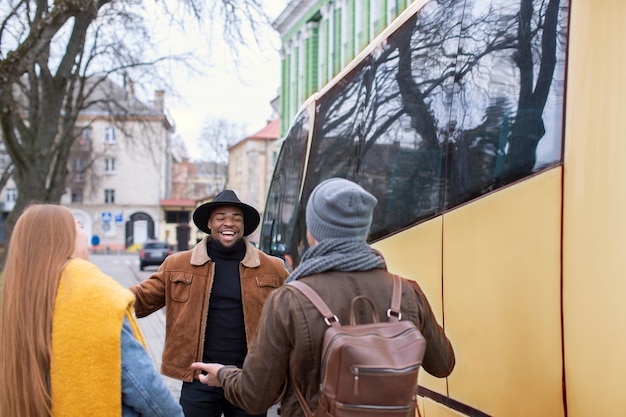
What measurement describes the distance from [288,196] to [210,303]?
3.57 meters

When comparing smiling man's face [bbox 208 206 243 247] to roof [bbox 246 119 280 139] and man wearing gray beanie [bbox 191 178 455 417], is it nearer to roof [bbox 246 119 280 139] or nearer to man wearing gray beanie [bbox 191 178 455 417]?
man wearing gray beanie [bbox 191 178 455 417]

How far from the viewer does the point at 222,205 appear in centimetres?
425

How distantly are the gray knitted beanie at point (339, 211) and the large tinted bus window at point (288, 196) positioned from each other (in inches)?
162

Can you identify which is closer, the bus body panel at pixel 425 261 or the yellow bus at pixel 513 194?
the yellow bus at pixel 513 194

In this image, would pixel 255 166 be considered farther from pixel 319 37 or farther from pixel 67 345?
pixel 67 345

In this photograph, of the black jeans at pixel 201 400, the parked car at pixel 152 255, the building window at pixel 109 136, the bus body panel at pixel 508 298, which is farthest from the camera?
the building window at pixel 109 136

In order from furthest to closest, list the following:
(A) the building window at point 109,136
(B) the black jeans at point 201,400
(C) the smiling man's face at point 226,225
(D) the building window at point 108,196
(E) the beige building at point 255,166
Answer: (A) the building window at point 109,136, (D) the building window at point 108,196, (E) the beige building at point 255,166, (C) the smiling man's face at point 226,225, (B) the black jeans at point 201,400

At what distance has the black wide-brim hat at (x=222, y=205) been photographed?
423cm

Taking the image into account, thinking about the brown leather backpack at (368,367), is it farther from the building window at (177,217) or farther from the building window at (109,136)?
the building window at (109,136)

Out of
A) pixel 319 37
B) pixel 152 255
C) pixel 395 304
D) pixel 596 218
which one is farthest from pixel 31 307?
pixel 152 255

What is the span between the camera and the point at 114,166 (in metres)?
74.5

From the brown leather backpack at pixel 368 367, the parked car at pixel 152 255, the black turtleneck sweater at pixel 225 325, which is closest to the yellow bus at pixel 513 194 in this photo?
the brown leather backpack at pixel 368 367

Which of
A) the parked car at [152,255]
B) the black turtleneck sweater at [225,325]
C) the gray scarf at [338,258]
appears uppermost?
the gray scarf at [338,258]

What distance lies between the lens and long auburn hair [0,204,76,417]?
2.38 metres
